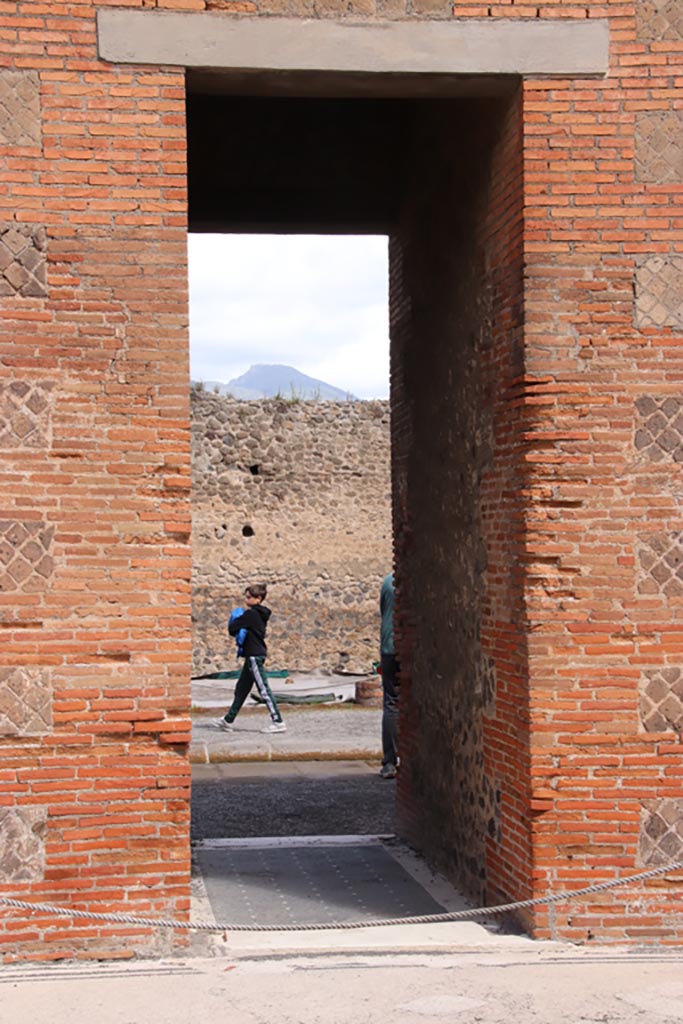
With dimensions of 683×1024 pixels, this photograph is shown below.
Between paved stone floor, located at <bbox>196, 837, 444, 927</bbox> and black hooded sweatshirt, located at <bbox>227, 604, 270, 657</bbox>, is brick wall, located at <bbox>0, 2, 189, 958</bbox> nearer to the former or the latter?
paved stone floor, located at <bbox>196, 837, 444, 927</bbox>

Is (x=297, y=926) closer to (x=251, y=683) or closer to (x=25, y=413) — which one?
(x=25, y=413)

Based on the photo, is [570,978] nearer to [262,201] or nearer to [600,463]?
[600,463]

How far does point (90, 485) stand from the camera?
6070mm

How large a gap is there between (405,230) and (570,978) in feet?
17.8

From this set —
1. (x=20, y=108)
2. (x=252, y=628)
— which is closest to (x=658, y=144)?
(x=20, y=108)

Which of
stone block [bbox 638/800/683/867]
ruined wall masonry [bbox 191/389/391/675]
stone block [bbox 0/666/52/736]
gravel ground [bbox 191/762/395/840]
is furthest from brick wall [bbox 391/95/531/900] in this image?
ruined wall masonry [bbox 191/389/391/675]

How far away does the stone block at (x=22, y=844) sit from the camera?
19.4ft

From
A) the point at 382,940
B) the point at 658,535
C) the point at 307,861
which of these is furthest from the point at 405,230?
the point at 382,940

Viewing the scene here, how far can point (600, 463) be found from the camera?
6.28m

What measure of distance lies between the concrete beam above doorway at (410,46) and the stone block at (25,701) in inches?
117

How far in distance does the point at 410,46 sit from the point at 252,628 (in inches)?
333

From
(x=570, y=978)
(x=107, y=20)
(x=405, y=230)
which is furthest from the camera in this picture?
(x=405, y=230)

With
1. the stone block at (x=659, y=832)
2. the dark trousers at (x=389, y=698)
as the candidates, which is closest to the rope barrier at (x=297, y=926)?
the stone block at (x=659, y=832)

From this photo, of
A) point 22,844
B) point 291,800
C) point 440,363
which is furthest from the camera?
point 291,800
